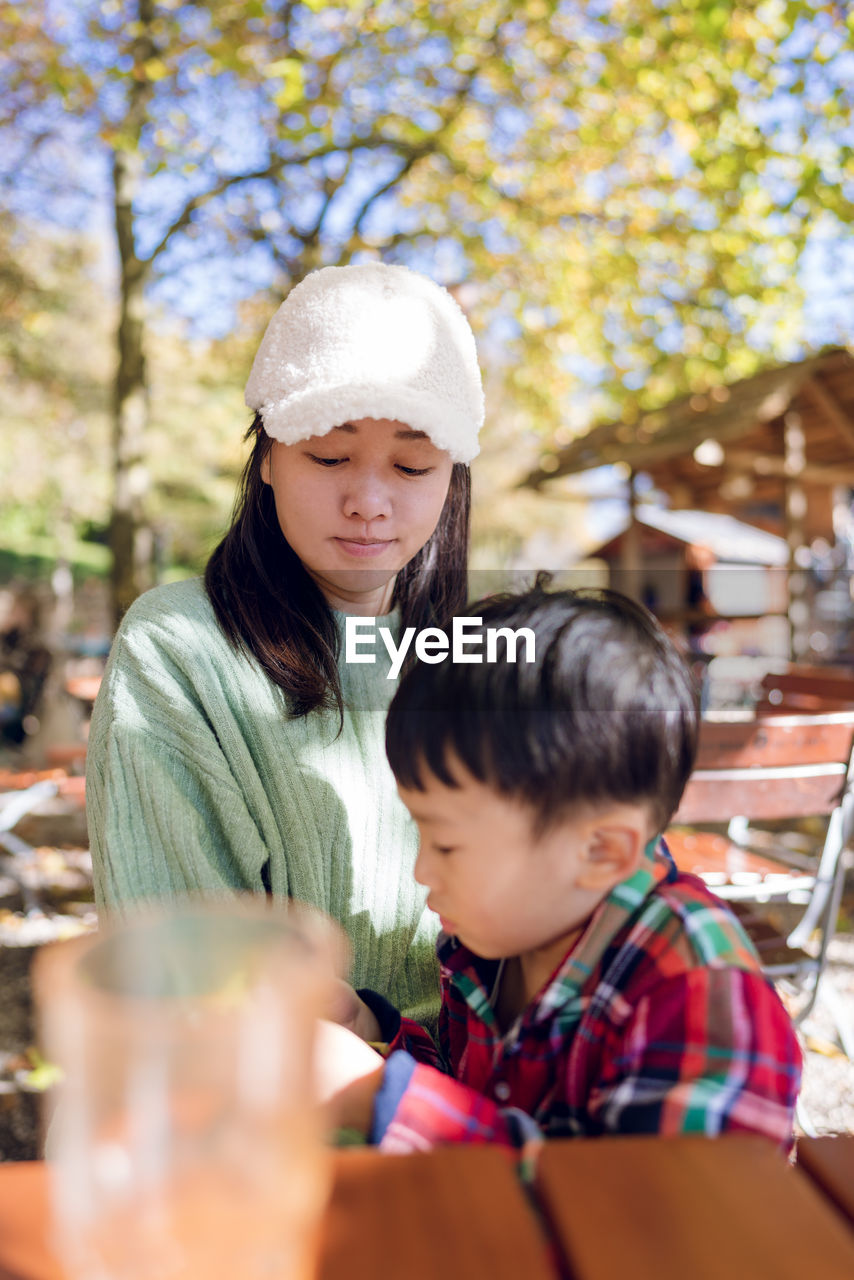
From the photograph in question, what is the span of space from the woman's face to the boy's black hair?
397mm

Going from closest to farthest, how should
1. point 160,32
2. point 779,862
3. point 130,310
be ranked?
point 779,862 → point 160,32 → point 130,310

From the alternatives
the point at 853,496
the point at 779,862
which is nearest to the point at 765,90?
the point at 779,862

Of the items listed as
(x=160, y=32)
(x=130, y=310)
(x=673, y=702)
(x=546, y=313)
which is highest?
(x=160, y=32)

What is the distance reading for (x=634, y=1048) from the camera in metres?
0.86

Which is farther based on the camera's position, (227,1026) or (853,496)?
(853,496)

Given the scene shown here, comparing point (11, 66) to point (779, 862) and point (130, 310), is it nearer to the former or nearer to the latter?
point (130, 310)

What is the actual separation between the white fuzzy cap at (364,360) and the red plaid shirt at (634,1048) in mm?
645

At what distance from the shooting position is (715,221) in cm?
799

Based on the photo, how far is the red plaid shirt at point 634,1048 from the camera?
0.80 metres

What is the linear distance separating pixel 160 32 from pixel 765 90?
4103mm

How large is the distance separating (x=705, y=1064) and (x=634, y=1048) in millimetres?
62

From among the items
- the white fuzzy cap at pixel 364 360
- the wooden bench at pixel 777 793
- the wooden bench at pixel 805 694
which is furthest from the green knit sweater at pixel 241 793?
the wooden bench at pixel 805 694

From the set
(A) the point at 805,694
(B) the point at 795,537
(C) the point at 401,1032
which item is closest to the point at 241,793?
(C) the point at 401,1032

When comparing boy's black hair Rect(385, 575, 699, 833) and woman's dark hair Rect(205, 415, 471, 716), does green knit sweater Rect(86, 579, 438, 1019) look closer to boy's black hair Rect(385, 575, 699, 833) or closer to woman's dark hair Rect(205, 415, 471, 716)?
woman's dark hair Rect(205, 415, 471, 716)
